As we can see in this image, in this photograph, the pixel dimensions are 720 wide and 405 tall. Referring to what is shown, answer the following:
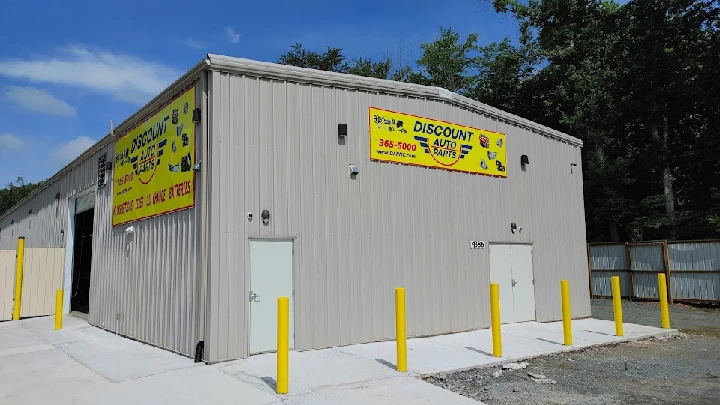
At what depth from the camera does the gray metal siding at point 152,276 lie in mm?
9141

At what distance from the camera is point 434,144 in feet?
39.3

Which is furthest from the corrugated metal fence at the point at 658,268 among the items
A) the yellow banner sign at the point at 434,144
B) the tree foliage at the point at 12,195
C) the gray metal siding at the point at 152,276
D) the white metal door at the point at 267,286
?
the tree foliage at the point at 12,195

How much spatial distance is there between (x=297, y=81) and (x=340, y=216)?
2.83 m

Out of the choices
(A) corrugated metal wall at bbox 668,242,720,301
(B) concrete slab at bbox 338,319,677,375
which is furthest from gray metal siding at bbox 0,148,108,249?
(A) corrugated metal wall at bbox 668,242,720,301

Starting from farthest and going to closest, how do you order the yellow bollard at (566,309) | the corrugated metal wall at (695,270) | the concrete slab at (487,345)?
the corrugated metal wall at (695,270) → the yellow bollard at (566,309) → the concrete slab at (487,345)

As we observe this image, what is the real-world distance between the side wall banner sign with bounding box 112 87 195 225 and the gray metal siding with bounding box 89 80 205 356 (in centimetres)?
25

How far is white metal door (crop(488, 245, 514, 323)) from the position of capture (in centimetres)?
1277

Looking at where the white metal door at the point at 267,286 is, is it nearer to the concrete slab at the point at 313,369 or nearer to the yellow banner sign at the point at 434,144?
the concrete slab at the point at 313,369

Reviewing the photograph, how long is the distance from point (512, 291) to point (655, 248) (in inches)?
317

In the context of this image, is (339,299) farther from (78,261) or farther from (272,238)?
(78,261)

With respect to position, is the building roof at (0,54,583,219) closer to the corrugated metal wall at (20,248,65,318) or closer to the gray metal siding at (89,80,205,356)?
the gray metal siding at (89,80,205,356)

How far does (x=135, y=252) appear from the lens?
11469mm

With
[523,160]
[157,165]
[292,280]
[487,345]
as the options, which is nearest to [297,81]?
[157,165]

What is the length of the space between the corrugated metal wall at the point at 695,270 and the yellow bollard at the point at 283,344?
1564cm
